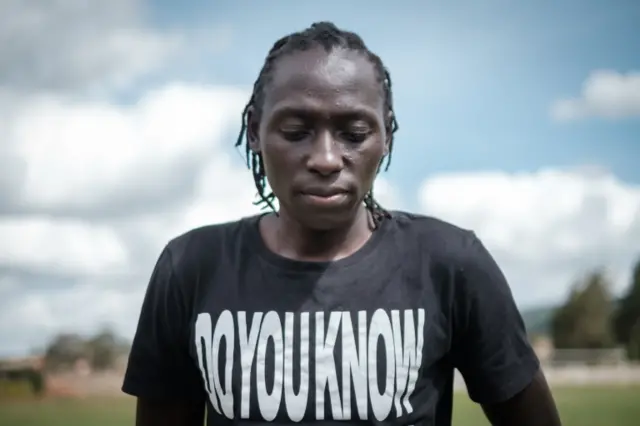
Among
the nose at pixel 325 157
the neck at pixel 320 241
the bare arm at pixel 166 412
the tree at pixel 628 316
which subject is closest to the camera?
the nose at pixel 325 157

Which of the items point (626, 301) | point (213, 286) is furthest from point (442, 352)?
point (626, 301)

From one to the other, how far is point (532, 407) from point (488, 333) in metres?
0.15

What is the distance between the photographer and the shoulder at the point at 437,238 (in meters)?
1.43

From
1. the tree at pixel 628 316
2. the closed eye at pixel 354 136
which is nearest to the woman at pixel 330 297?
the closed eye at pixel 354 136

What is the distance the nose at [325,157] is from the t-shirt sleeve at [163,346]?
0.32 metres

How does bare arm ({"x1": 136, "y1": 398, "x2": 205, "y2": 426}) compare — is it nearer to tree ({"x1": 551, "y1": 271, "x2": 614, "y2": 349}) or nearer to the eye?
the eye

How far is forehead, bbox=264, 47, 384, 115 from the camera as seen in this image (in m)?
1.33

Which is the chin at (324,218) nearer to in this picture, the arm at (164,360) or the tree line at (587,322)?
the arm at (164,360)

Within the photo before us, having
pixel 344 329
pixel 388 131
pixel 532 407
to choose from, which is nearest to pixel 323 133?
pixel 388 131

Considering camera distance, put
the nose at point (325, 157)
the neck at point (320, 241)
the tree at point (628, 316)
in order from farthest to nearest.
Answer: the tree at point (628, 316) < the neck at point (320, 241) < the nose at point (325, 157)

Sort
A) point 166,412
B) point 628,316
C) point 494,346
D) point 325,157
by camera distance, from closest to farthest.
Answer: point 325,157
point 494,346
point 166,412
point 628,316

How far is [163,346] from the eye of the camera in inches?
58.8

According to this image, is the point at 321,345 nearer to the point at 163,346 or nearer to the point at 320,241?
the point at 320,241

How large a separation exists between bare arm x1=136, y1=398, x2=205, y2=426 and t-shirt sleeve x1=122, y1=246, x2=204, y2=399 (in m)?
0.02
